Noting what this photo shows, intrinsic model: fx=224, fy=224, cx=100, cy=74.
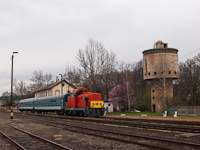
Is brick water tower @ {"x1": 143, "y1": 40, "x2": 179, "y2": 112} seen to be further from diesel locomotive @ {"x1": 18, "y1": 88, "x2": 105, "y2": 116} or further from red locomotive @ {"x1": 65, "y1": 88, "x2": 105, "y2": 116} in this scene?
red locomotive @ {"x1": 65, "y1": 88, "x2": 105, "y2": 116}

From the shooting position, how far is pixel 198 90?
35.2 m

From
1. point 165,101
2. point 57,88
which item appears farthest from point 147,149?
point 57,88

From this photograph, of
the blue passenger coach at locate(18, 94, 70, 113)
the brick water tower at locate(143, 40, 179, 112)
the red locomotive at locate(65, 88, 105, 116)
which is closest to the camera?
the red locomotive at locate(65, 88, 105, 116)

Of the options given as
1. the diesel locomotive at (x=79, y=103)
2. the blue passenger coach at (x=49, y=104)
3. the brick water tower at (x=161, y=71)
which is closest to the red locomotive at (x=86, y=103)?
the diesel locomotive at (x=79, y=103)

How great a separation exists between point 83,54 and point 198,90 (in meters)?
20.8

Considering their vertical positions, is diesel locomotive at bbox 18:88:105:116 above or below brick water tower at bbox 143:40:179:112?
below

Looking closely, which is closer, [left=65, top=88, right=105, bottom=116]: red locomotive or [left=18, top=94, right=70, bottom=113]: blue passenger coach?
[left=65, top=88, right=105, bottom=116]: red locomotive

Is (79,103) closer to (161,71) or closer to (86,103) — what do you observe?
(86,103)

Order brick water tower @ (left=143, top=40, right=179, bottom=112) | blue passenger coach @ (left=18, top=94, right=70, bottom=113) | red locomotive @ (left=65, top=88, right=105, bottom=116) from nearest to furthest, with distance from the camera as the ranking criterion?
red locomotive @ (left=65, top=88, right=105, bottom=116), blue passenger coach @ (left=18, top=94, right=70, bottom=113), brick water tower @ (left=143, top=40, right=179, bottom=112)

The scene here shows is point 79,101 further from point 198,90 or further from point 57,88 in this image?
point 57,88

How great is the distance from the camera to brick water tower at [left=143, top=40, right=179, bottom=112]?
3869cm

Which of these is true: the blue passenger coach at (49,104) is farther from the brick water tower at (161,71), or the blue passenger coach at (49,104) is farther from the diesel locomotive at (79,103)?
the brick water tower at (161,71)

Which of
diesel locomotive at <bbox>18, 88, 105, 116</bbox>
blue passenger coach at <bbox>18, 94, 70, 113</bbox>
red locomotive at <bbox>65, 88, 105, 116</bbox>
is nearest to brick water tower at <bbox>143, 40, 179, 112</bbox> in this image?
diesel locomotive at <bbox>18, 88, 105, 116</bbox>

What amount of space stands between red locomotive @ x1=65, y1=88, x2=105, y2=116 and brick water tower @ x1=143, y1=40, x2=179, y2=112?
14869 mm
